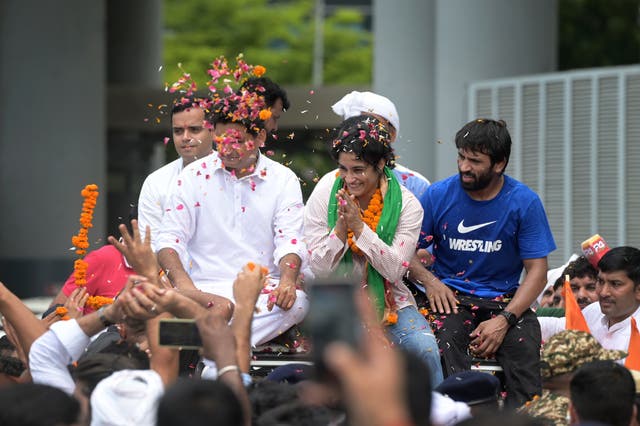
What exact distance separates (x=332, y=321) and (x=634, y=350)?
3.81 meters

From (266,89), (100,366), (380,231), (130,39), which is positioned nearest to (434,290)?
(380,231)

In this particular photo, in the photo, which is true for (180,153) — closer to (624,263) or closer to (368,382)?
(624,263)

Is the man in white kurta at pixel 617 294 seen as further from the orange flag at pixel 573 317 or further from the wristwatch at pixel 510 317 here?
the wristwatch at pixel 510 317

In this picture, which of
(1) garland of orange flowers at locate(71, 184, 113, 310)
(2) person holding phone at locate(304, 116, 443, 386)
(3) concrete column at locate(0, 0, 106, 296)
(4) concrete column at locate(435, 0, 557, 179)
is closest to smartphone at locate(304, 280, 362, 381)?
(2) person holding phone at locate(304, 116, 443, 386)

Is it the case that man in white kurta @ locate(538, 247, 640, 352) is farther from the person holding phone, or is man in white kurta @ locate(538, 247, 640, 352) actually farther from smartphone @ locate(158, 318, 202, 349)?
smartphone @ locate(158, 318, 202, 349)

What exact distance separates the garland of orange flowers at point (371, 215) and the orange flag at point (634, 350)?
1492mm

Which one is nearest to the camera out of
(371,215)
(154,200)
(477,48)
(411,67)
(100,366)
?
(100,366)

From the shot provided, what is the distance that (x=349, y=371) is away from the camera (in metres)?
2.77

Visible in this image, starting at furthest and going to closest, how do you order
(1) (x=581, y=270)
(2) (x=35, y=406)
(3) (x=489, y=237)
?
(1) (x=581, y=270), (3) (x=489, y=237), (2) (x=35, y=406)

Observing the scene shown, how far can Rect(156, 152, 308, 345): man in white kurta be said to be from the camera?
6609mm

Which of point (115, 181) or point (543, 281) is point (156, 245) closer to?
point (543, 281)

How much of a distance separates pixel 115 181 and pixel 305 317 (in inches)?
551

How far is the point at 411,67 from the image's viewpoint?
40.3 ft

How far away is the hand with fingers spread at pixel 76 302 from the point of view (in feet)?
21.2
